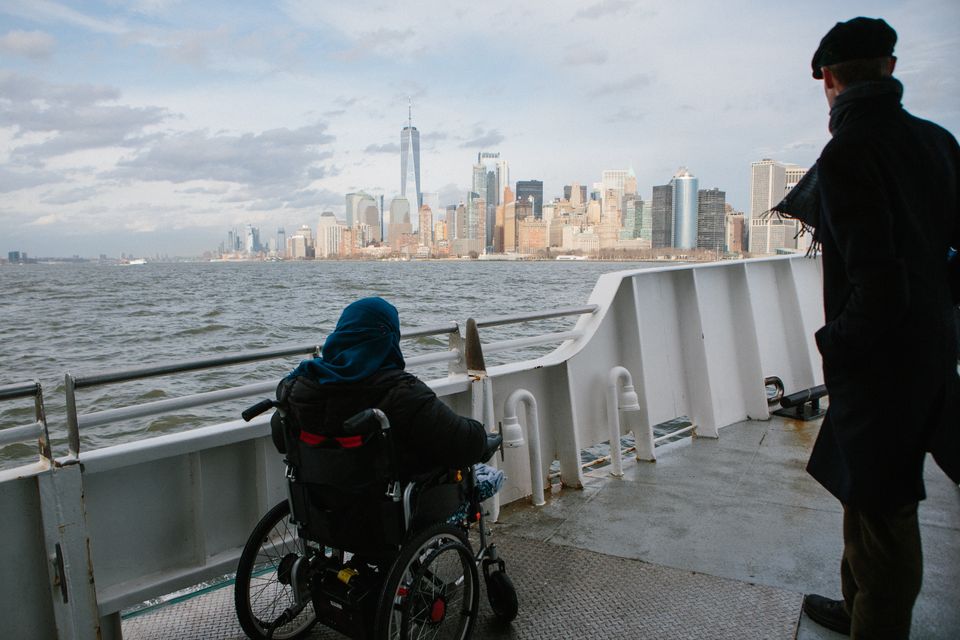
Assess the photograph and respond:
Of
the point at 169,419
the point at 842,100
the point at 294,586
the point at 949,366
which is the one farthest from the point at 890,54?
the point at 169,419

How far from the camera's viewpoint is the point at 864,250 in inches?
75.6

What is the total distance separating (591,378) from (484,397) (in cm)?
116

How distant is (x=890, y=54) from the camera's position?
204 centimetres

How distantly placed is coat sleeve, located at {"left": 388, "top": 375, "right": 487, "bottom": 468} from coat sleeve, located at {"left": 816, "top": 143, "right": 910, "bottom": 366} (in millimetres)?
1185

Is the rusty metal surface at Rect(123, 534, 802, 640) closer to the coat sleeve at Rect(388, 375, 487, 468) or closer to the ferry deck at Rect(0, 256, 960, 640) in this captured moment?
the ferry deck at Rect(0, 256, 960, 640)

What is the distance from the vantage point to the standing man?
1.94 metres

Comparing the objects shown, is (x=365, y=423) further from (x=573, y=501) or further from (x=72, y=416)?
(x=573, y=501)

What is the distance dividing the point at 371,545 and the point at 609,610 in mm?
1175

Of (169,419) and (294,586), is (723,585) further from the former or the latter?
(169,419)

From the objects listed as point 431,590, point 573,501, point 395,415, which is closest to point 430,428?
point 395,415

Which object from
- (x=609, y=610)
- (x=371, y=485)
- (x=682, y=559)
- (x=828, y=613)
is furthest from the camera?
(x=682, y=559)

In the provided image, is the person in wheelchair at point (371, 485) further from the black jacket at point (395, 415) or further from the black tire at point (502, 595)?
the black tire at point (502, 595)

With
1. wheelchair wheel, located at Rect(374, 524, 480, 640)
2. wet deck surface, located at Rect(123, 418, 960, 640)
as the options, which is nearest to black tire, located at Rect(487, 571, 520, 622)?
wet deck surface, located at Rect(123, 418, 960, 640)

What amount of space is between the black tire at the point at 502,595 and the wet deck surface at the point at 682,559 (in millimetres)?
72
